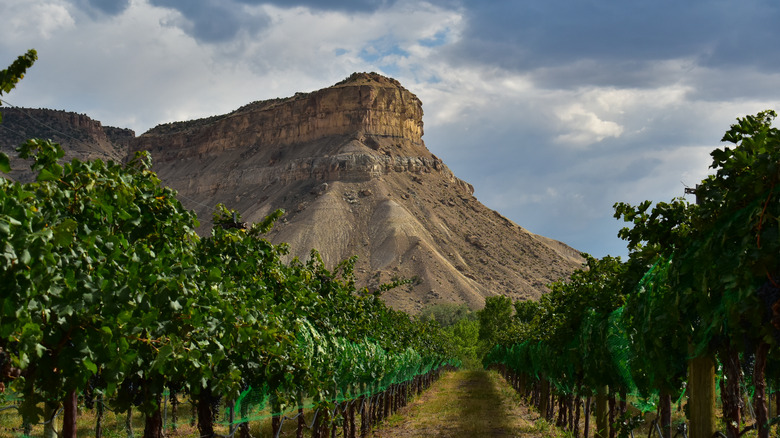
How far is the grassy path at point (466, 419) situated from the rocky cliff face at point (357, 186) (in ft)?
154

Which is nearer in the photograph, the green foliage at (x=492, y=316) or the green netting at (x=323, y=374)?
the green netting at (x=323, y=374)

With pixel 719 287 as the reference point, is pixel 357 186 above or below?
above

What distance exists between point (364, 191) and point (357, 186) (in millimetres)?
2166

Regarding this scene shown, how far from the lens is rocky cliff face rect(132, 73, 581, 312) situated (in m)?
88.9

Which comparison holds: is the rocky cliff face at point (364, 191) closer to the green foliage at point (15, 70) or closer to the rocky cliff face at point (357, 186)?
the rocky cliff face at point (357, 186)

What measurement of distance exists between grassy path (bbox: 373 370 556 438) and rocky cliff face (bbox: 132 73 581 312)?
48.2 metres

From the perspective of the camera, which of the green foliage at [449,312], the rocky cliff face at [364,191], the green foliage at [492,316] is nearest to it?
the green foliage at [492,316]

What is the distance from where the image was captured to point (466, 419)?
22562mm

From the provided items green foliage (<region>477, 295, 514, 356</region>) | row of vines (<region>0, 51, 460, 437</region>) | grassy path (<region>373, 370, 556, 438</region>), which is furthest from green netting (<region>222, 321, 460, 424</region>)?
green foliage (<region>477, 295, 514, 356</region>)

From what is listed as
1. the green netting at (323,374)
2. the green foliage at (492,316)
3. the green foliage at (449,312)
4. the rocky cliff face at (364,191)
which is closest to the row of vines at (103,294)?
the green netting at (323,374)

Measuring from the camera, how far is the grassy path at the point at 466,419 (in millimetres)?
19219

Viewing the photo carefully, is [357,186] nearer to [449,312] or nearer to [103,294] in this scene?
[449,312]

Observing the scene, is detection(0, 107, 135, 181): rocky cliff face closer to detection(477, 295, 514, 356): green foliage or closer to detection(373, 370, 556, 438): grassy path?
detection(477, 295, 514, 356): green foliage

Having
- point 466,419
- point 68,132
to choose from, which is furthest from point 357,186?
point 466,419
